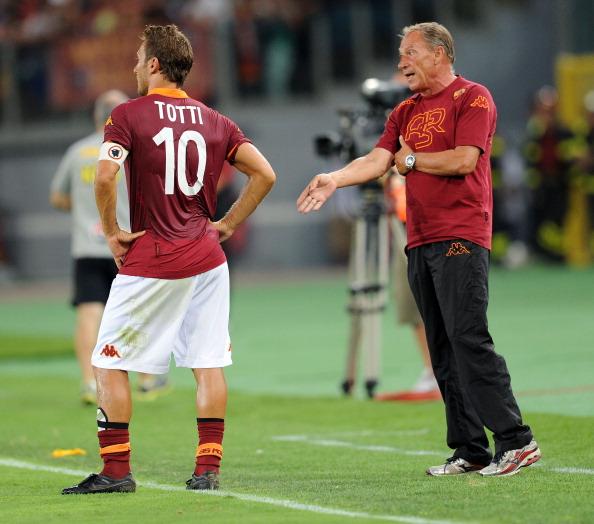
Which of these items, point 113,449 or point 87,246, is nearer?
point 113,449

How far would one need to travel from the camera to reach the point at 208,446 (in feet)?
25.1

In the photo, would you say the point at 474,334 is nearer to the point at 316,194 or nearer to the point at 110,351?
the point at 316,194

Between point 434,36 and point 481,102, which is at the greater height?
point 434,36

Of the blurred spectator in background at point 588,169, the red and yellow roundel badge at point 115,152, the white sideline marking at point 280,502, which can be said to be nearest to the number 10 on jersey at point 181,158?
the red and yellow roundel badge at point 115,152

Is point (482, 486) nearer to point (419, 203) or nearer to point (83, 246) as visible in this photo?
point (419, 203)

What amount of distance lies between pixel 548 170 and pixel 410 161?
1936cm

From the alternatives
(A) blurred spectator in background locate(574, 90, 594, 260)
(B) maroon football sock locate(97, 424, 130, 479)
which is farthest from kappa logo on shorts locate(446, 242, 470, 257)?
(A) blurred spectator in background locate(574, 90, 594, 260)

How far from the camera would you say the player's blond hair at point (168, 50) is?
756cm

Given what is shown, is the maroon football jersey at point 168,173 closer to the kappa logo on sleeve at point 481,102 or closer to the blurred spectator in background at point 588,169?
the kappa logo on sleeve at point 481,102

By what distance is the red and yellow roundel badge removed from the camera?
7.39 metres

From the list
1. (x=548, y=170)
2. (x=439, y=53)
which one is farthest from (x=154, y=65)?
(x=548, y=170)

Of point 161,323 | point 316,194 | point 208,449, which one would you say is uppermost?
point 316,194

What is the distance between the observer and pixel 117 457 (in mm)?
7578

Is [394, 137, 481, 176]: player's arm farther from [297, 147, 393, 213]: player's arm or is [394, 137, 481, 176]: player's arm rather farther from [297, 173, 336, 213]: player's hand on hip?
[297, 173, 336, 213]: player's hand on hip
